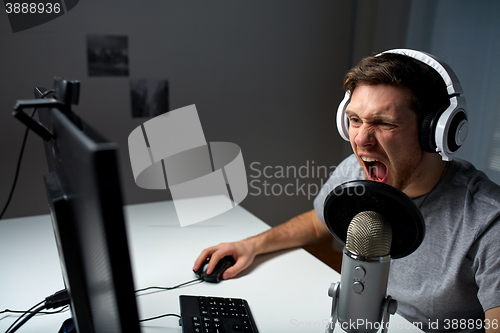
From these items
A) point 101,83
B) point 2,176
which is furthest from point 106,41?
point 2,176

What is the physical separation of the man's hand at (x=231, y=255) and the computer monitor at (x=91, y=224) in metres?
0.53

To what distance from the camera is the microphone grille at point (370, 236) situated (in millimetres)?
582

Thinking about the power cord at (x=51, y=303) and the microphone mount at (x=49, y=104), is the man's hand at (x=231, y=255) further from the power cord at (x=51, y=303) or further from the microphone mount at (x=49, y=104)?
the microphone mount at (x=49, y=104)

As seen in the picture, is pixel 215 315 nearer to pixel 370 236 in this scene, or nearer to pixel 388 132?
pixel 370 236

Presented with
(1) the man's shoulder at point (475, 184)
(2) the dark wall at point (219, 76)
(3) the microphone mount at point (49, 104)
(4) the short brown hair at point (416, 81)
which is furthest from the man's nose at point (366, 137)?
(2) the dark wall at point (219, 76)

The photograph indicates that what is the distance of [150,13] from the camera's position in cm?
213

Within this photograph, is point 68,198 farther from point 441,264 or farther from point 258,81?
point 258,81

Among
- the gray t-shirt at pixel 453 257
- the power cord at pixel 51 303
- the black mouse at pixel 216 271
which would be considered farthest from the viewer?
the black mouse at pixel 216 271

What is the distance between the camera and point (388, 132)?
1010mm

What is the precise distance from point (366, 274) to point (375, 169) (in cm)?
59

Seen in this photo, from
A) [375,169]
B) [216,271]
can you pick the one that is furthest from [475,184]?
[216,271]

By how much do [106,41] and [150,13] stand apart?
0.91 feet

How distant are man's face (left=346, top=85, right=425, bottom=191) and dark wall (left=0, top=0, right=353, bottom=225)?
1.43m

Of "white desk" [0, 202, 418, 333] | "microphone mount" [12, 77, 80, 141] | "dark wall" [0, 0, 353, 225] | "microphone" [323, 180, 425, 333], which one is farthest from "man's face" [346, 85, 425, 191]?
"dark wall" [0, 0, 353, 225]
